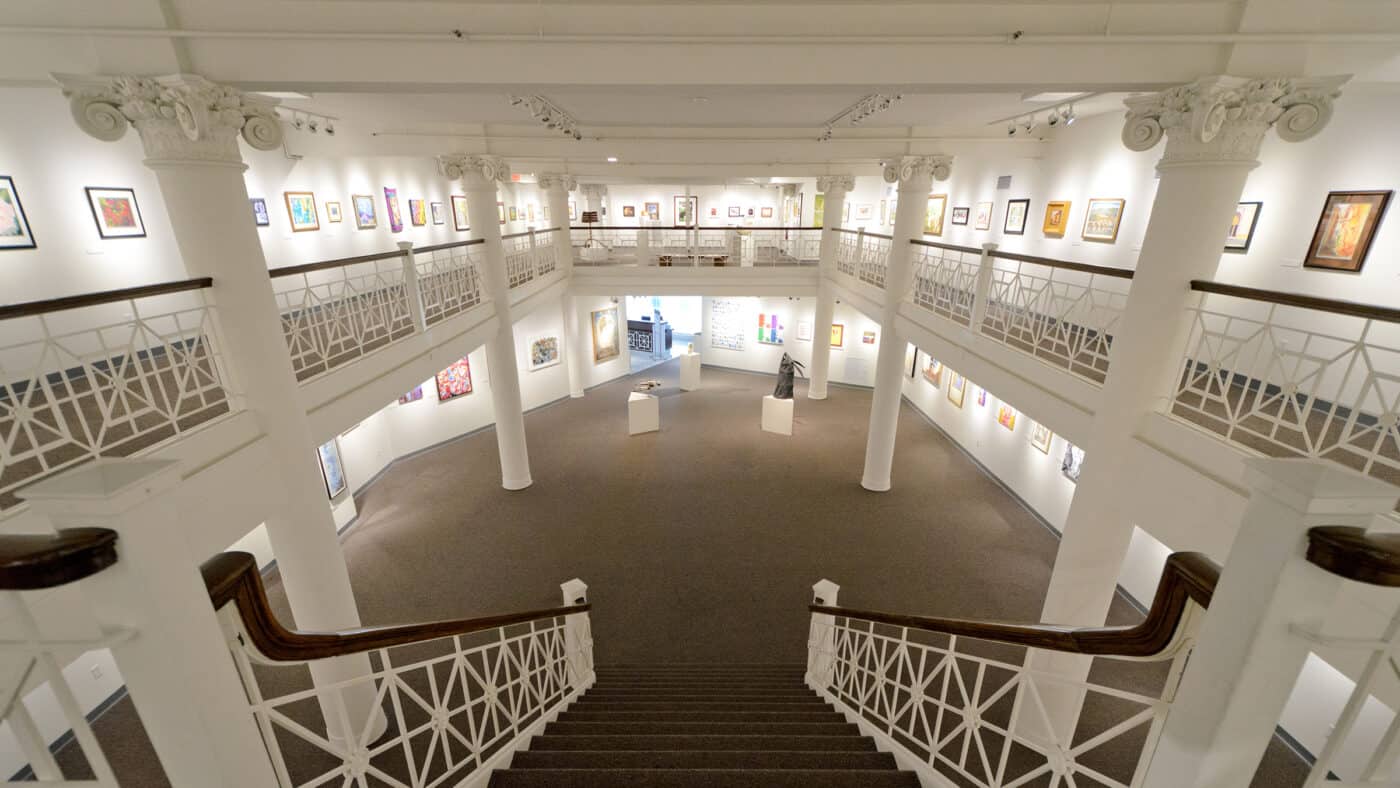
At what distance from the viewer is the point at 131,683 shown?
1129mm

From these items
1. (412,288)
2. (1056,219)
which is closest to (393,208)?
(412,288)

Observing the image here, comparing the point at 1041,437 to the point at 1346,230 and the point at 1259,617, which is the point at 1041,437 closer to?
the point at 1346,230

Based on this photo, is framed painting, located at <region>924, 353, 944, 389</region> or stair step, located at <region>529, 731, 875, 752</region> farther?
framed painting, located at <region>924, 353, 944, 389</region>

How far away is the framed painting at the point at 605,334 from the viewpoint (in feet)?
51.5

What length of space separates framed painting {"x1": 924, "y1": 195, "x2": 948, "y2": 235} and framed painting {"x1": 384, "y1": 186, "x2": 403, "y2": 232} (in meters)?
11.7

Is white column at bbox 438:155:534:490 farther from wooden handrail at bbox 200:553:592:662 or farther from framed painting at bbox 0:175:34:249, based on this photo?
wooden handrail at bbox 200:553:592:662

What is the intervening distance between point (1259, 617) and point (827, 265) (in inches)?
504

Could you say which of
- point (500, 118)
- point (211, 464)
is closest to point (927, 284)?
point (500, 118)

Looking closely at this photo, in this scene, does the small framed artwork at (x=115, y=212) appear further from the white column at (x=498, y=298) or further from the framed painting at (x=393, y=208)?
the framed painting at (x=393, y=208)

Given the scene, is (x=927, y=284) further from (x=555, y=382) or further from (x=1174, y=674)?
(x=555, y=382)

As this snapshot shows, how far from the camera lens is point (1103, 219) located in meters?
8.04

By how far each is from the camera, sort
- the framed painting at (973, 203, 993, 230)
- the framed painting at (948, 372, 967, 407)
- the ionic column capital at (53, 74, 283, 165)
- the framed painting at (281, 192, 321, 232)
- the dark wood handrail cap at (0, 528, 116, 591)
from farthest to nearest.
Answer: the framed painting at (948, 372, 967, 407)
the framed painting at (973, 203, 993, 230)
the framed painting at (281, 192, 321, 232)
the ionic column capital at (53, 74, 283, 165)
the dark wood handrail cap at (0, 528, 116, 591)

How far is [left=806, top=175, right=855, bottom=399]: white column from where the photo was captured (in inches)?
504

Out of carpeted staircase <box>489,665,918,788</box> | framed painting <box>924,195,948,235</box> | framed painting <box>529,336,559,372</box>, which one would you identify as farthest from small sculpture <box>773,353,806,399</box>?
carpeted staircase <box>489,665,918,788</box>
